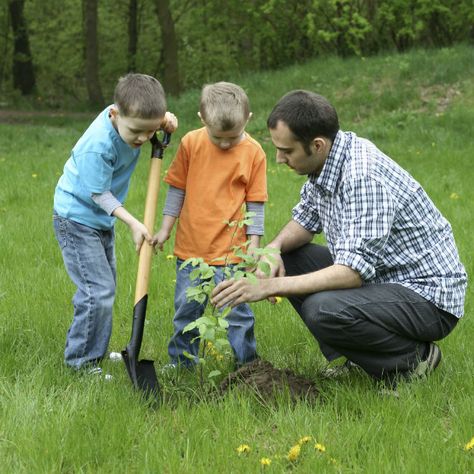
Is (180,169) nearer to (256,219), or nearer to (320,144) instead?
(256,219)

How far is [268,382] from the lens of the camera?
367 cm

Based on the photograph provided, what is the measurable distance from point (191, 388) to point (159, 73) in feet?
91.1

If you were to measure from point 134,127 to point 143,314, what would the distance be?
87 centimetres

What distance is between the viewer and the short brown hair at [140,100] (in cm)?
373

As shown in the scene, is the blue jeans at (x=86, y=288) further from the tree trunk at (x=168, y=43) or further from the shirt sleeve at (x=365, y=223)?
the tree trunk at (x=168, y=43)

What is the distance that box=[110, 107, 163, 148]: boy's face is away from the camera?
379cm

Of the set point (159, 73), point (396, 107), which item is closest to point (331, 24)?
point (396, 107)

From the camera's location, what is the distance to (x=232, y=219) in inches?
163

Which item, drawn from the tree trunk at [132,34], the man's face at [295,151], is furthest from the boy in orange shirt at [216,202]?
the tree trunk at [132,34]

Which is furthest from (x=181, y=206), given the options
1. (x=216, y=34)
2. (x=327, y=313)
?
(x=216, y=34)

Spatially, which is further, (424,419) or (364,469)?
(424,419)

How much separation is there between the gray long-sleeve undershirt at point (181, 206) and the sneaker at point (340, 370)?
76 cm

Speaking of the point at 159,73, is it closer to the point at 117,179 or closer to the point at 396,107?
the point at 396,107

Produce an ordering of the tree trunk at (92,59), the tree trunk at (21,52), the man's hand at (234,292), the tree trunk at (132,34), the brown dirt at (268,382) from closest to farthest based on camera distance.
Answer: the man's hand at (234,292), the brown dirt at (268,382), the tree trunk at (92,59), the tree trunk at (21,52), the tree trunk at (132,34)
